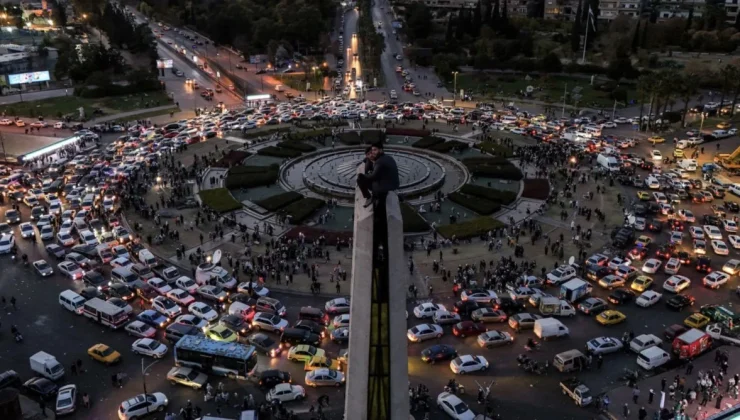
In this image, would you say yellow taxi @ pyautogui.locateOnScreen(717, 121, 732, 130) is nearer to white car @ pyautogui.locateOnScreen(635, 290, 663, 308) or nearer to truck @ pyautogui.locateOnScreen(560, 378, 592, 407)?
white car @ pyautogui.locateOnScreen(635, 290, 663, 308)

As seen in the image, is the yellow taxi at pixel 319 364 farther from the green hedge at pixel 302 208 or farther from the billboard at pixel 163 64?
the billboard at pixel 163 64

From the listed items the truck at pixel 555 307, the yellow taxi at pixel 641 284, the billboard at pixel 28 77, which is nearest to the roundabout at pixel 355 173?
the truck at pixel 555 307

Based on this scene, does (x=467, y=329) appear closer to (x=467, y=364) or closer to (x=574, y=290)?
(x=467, y=364)

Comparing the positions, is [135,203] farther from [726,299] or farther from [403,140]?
[726,299]

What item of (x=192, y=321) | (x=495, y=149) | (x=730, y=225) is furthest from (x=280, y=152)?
(x=730, y=225)

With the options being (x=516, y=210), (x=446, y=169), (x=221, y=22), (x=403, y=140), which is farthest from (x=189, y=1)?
(x=516, y=210)
